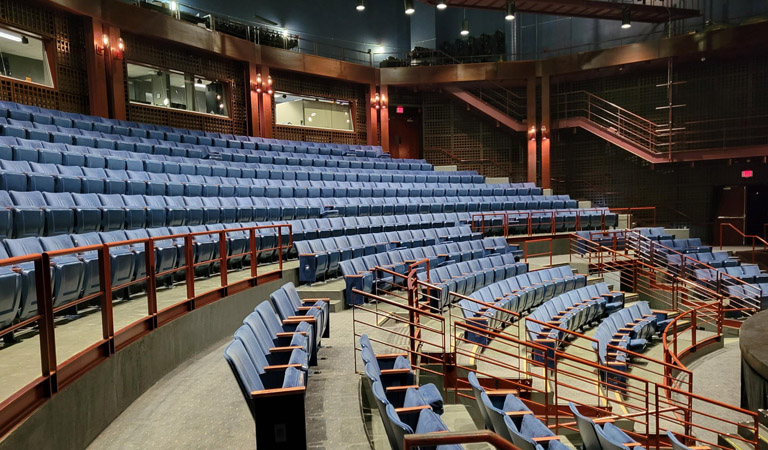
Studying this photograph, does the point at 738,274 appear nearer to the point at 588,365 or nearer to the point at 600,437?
the point at 588,365

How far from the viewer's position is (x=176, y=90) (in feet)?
23.9

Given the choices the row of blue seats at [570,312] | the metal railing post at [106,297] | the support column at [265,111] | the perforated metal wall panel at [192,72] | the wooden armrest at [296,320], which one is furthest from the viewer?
the support column at [265,111]

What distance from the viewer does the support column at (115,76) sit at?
6.06 meters

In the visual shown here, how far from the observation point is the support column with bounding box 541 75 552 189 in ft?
28.2

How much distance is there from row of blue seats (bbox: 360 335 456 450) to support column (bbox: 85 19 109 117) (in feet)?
17.9

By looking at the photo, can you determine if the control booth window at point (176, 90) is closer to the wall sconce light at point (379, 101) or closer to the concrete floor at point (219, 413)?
the wall sconce light at point (379, 101)

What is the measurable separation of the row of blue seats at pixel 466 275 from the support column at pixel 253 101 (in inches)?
178

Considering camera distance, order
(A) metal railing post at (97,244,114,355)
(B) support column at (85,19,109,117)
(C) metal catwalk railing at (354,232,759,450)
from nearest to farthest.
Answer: (A) metal railing post at (97,244,114,355) < (C) metal catwalk railing at (354,232,759,450) < (B) support column at (85,19,109,117)

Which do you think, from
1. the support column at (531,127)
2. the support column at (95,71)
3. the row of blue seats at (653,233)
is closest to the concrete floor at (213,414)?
the support column at (95,71)

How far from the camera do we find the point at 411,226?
5543 millimetres

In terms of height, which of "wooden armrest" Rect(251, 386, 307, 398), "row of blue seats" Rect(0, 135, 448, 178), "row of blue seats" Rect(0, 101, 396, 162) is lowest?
"wooden armrest" Rect(251, 386, 307, 398)

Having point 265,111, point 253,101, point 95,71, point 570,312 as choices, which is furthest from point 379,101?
point 570,312

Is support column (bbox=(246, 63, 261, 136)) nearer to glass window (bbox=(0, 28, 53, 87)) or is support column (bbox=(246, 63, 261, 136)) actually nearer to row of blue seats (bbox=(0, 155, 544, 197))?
row of blue seats (bbox=(0, 155, 544, 197))

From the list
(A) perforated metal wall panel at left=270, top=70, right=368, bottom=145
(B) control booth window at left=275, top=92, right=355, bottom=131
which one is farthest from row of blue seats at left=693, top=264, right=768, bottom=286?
(B) control booth window at left=275, top=92, right=355, bottom=131
